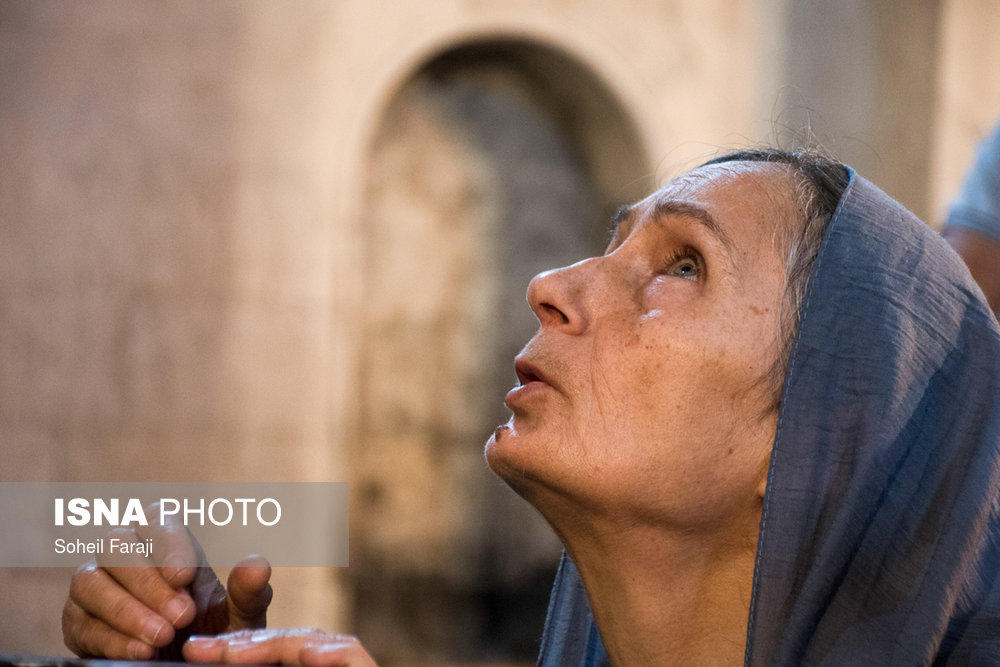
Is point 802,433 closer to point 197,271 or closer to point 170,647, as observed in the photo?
point 170,647

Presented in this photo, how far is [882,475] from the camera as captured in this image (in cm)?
126

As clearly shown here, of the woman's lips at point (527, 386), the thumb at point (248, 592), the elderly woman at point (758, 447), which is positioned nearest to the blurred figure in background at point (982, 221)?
the elderly woman at point (758, 447)

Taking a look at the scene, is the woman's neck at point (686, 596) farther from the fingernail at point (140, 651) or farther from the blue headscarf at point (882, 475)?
the fingernail at point (140, 651)

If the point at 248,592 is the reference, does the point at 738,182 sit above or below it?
above

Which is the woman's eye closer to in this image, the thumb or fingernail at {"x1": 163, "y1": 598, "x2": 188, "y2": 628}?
the thumb

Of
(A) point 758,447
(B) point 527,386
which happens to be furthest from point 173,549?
(A) point 758,447

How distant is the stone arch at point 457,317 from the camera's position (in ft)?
17.0

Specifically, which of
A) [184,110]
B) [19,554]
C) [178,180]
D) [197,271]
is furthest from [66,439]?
[184,110]

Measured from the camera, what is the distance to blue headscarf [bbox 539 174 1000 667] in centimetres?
121

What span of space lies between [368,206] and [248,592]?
399 centimetres

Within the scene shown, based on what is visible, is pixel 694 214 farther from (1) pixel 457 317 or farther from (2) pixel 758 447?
(1) pixel 457 317

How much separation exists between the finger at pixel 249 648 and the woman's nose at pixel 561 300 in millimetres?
547

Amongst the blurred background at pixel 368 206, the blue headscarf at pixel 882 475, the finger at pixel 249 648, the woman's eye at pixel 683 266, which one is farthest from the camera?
the blurred background at pixel 368 206

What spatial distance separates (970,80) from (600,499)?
4.65 m
